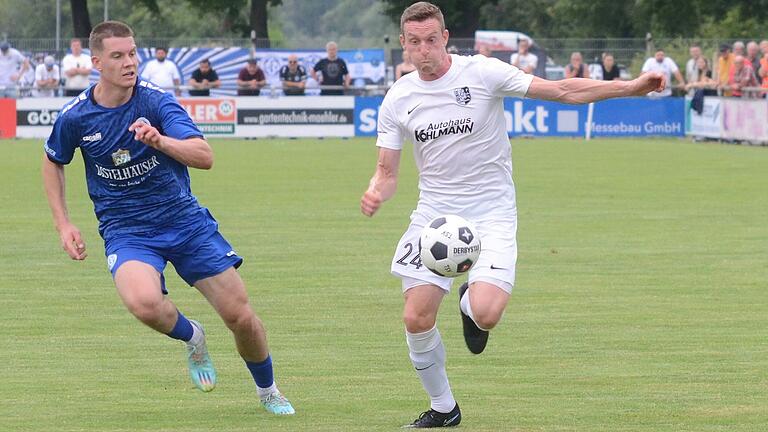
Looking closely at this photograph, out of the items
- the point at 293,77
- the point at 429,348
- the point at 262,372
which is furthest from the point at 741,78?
the point at 429,348

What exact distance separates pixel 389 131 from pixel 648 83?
135cm

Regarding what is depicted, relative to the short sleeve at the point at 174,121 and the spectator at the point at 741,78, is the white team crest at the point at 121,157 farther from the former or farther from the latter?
the spectator at the point at 741,78

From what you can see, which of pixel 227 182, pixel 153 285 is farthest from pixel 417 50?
pixel 227 182

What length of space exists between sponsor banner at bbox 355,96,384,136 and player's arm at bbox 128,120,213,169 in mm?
27379

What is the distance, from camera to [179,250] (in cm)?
764

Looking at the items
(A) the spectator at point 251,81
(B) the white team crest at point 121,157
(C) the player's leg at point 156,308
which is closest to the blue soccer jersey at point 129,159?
(B) the white team crest at point 121,157

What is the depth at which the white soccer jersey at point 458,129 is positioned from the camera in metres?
7.67

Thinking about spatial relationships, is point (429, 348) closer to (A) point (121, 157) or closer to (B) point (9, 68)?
(A) point (121, 157)

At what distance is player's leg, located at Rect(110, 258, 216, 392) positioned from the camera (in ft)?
24.0

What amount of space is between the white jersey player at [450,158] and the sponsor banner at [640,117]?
27397 mm

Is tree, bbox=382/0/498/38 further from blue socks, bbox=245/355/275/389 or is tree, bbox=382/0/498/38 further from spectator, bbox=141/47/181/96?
blue socks, bbox=245/355/275/389

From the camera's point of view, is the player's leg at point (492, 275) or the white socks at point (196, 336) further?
the white socks at point (196, 336)

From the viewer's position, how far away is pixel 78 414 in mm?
7746

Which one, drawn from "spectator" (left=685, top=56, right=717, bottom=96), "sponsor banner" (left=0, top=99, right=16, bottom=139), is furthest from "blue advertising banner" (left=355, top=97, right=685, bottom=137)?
"sponsor banner" (left=0, top=99, right=16, bottom=139)
